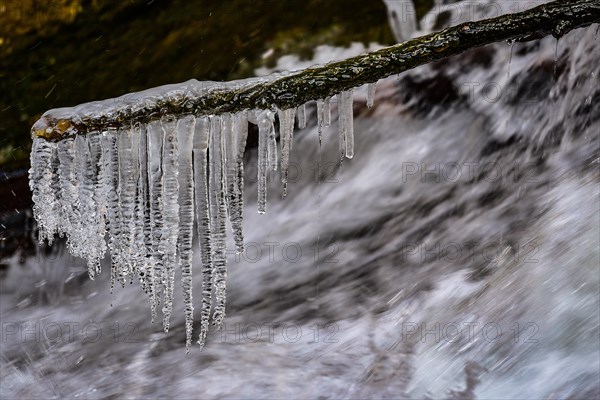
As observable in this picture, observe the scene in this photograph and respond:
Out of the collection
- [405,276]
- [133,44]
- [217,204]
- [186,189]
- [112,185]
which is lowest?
[405,276]

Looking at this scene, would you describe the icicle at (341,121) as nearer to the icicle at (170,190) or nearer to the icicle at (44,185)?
the icicle at (170,190)

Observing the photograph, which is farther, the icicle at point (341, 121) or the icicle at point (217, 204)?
the icicle at point (341, 121)

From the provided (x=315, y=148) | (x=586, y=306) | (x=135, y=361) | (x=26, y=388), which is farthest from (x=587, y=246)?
(x=26, y=388)

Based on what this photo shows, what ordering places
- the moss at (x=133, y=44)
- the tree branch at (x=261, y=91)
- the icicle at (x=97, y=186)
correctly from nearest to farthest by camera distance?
the tree branch at (x=261, y=91), the icicle at (x=97, y=186), the moss at (x=133, y=44)

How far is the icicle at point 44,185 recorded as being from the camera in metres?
1.99

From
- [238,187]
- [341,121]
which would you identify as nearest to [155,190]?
[238,187]

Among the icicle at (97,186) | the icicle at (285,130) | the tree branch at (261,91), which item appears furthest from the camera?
the icicle at (285,130)

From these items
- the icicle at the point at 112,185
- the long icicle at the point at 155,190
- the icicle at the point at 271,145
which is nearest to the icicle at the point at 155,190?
the long icicle at the point at 155,190

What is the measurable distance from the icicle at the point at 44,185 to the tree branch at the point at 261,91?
4 cm

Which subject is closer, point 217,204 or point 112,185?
point 112,185

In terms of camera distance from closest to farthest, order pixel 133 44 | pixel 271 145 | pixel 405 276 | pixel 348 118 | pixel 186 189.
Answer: pixel 186 189, pixel 271 145, pixel 348 118, pixel 133 44, pixel 405 276

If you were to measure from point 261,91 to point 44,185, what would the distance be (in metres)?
0.73

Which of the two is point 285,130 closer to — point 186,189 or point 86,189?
point 186,189

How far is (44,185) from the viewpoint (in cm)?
207
